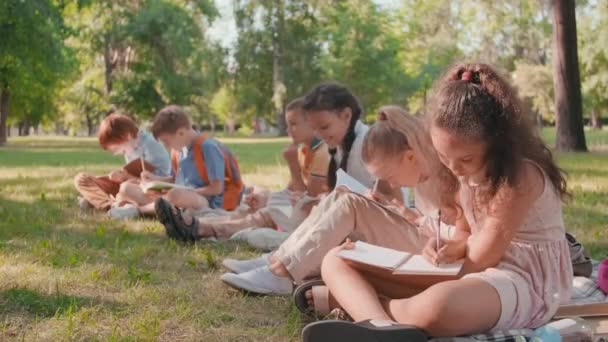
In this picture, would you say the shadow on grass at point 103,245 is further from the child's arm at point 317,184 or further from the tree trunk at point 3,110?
the tree trunk at point 3,110

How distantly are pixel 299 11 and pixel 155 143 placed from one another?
4094 cm

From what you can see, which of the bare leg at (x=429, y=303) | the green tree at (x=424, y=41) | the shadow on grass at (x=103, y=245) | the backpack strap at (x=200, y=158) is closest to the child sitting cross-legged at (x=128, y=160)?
the shadow on grass at (x=103, y=245)

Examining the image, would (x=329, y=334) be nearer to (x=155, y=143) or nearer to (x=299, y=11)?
(x=155, y=143)

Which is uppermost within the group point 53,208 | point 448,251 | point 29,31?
point 29,31

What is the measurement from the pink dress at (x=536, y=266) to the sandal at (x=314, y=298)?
721mm

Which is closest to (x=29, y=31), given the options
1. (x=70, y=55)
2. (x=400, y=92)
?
(x=70, y=55)

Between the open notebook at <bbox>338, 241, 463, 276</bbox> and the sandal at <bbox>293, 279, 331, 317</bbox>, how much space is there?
0.83 feet

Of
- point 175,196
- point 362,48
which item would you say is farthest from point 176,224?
point 362,48

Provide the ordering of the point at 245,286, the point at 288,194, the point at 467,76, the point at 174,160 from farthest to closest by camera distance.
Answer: the point at 174,160 < the point at 288,194 < the point at 245,286 < the point at 467,76

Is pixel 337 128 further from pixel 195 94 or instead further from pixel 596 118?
pixel 596 118

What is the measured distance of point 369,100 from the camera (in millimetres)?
50188

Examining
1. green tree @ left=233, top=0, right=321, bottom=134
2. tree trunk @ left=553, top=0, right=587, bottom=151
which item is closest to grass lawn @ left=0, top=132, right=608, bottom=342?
tree trunk @ left=553, top=0, right=587, bottom=151

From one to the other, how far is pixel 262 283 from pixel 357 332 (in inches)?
55.8

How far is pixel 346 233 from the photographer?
361cm
